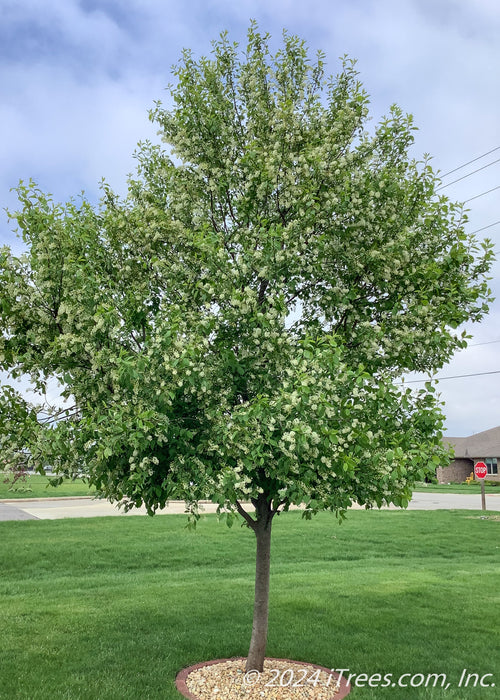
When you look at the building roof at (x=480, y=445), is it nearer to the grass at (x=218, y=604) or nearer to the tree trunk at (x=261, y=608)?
the grass at (x=218, y=604)

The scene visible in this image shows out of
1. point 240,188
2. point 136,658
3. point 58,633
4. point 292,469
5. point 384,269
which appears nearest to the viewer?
point 292,469

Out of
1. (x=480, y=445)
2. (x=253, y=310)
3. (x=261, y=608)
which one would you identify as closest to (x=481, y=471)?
(x=261, y=608)

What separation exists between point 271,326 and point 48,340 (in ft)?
8.63

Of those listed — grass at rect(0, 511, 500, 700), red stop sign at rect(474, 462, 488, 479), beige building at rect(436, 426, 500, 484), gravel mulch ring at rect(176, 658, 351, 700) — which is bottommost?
gravel mulch ring at rect(176, 658, 351, 700)

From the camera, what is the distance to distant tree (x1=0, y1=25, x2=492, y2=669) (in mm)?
6152

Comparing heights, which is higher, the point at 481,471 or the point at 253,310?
the point at 253,310

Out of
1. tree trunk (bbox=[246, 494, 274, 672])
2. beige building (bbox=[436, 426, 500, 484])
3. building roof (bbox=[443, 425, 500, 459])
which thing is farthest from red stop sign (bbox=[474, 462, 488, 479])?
beige building (bbox=[436, 426, 500, 484])

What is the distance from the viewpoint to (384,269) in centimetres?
727

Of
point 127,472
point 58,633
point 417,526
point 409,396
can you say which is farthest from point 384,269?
point 417,526

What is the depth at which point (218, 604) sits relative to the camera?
1277 centimetres

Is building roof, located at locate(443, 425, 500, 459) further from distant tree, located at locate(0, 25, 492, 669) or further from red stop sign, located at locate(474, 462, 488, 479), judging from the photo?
distant tree, located at locate(0, 25, 492, 669)

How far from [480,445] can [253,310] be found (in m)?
80.9

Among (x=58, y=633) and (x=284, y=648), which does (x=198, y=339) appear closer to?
(x=284, y=648)

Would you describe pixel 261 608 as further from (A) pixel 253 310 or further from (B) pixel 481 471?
(B) pixel 481 471
